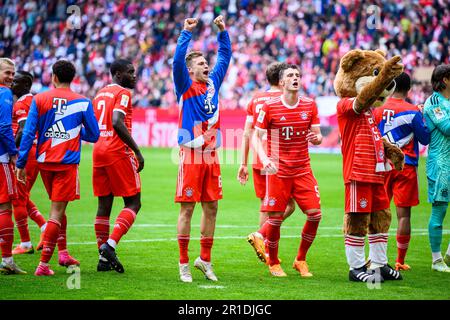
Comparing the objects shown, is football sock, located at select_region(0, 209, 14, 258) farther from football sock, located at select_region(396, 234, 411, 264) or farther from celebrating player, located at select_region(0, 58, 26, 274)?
football sock, located at select_region(396, 234, 411, 264)

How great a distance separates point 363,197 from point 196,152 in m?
1.81

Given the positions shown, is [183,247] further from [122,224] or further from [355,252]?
[355,252]

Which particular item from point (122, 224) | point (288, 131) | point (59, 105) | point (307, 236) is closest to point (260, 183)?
point (307, 236)

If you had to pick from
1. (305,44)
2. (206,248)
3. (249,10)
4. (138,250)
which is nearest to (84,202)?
(138,250)

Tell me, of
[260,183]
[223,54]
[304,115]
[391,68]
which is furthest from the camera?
[260,183]

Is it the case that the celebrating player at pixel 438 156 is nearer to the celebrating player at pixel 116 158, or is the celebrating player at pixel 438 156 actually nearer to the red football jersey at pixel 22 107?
the celebrating player at pixel 116 158

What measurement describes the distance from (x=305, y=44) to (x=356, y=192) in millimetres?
25168

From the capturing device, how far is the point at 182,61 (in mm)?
8008

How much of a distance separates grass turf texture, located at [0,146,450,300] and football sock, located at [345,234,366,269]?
9.6 inches

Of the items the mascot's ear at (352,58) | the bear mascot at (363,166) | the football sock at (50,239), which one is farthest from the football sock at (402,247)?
the football sock at (50,239)

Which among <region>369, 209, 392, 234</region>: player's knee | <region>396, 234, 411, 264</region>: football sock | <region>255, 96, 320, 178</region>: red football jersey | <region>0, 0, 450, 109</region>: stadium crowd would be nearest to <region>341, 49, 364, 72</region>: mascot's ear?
<region>255, 96, 320, 178</region>: red football jersey

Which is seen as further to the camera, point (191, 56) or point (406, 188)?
point (406, 188)

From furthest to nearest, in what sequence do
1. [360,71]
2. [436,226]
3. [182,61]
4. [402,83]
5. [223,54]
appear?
1. [402,83]
2. [436,226]
3. [223,54]
4. [360,71]
5. [182,61]

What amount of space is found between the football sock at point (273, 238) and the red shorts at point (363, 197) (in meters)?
0.89
